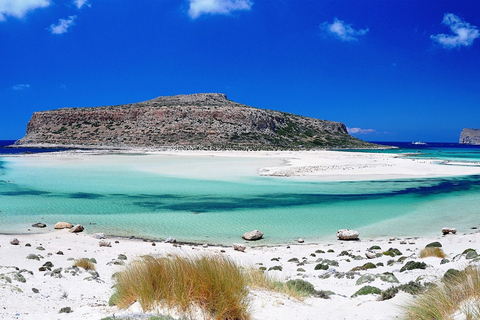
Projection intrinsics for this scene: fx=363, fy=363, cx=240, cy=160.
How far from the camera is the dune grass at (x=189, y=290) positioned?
461 centimetres

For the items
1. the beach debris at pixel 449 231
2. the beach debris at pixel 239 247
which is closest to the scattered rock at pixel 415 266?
the beach debris at pixel 239 247

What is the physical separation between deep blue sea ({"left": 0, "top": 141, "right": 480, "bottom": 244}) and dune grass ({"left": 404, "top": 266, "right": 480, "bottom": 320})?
7.42m

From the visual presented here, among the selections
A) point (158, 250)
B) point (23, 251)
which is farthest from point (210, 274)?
point (23, 251)

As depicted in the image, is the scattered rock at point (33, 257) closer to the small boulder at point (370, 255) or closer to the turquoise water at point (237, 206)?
the turquoise water at point (237, 206)

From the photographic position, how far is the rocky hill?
84.0 metres

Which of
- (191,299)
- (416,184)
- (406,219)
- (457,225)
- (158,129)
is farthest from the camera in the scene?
(158,129)

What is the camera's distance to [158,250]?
9688 millimetres

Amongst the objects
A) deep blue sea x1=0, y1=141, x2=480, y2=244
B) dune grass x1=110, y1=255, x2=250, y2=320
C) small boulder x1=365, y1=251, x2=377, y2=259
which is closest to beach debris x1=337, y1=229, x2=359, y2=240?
deep blue sea x1=0, y1=141, x2=480, y2=244

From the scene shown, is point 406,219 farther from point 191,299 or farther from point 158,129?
point 158,129

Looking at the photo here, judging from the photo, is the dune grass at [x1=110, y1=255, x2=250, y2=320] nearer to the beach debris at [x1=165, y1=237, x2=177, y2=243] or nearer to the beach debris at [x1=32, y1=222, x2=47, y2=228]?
the beach debris at [x1=165, y1=237, x2=177, y2=243]

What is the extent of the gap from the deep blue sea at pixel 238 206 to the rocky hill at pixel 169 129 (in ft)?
172

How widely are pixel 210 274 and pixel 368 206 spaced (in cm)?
1416

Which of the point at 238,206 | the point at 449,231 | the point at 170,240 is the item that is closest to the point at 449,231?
the point at 449,231

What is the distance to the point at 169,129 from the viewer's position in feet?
289
